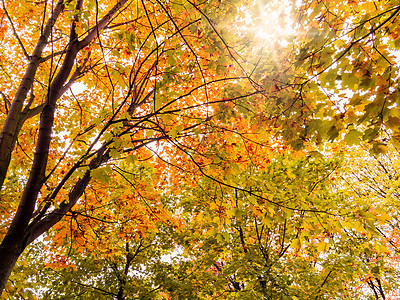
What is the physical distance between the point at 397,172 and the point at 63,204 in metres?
15.8

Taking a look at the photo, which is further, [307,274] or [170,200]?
[170,200]

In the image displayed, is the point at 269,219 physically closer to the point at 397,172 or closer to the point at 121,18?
the point at 121,18

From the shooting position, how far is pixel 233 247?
6570 millimetres

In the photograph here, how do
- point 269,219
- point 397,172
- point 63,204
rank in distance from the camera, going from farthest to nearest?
point 397,172 < point 63,204 < point 269,219

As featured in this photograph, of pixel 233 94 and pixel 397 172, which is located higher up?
pixel 397 172

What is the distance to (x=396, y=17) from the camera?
1538 millimetres

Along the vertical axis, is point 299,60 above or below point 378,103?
above

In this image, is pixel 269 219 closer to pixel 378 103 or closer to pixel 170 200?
pixel 378 103

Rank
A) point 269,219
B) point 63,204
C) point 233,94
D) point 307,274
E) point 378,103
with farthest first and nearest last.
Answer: point 307,274
point 63,204
point 233,94
point 269,219
point 378,103

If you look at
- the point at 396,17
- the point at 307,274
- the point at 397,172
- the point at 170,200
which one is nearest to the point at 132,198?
the point at 396,17

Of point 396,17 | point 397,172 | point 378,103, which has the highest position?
point 397,172

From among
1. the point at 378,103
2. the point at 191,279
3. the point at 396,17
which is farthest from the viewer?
Answer: the point at 191,279

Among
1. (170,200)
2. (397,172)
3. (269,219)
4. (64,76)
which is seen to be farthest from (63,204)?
(397,172)

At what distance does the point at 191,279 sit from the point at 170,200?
3921 mm
